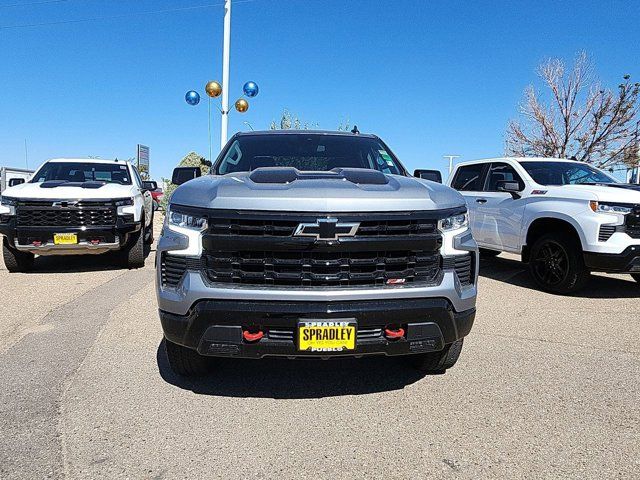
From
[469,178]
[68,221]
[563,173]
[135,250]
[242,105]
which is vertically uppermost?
[242,105]

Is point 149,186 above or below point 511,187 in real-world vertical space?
below

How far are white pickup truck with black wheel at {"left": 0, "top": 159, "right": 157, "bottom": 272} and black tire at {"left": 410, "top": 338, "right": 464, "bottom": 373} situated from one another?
516 centimetres

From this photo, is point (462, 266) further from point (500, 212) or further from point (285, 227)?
point (500, 212)

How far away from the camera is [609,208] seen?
5.40 meters

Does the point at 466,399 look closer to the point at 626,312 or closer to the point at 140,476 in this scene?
the point at 140,476

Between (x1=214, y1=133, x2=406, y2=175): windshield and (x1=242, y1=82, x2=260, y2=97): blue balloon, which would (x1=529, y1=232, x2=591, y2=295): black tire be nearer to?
(x1=214, y1=133, x2=406, y2=175): windshield

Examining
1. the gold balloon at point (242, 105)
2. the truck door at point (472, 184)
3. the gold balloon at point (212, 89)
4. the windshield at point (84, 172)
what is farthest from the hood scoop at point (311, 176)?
the gold balloon at point (242, 105)

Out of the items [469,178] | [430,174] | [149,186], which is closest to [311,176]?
[430,174]

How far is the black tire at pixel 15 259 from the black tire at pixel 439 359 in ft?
20.3

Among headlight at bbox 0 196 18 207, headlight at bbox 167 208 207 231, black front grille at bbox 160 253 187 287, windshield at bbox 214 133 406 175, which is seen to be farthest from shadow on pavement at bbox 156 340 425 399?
headlight at bbox 0 196 18 207

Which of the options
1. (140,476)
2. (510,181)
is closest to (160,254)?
(140,476)

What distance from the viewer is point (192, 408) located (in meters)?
2.75

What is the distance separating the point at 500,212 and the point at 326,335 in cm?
540

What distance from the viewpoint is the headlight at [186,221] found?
2590 mm
